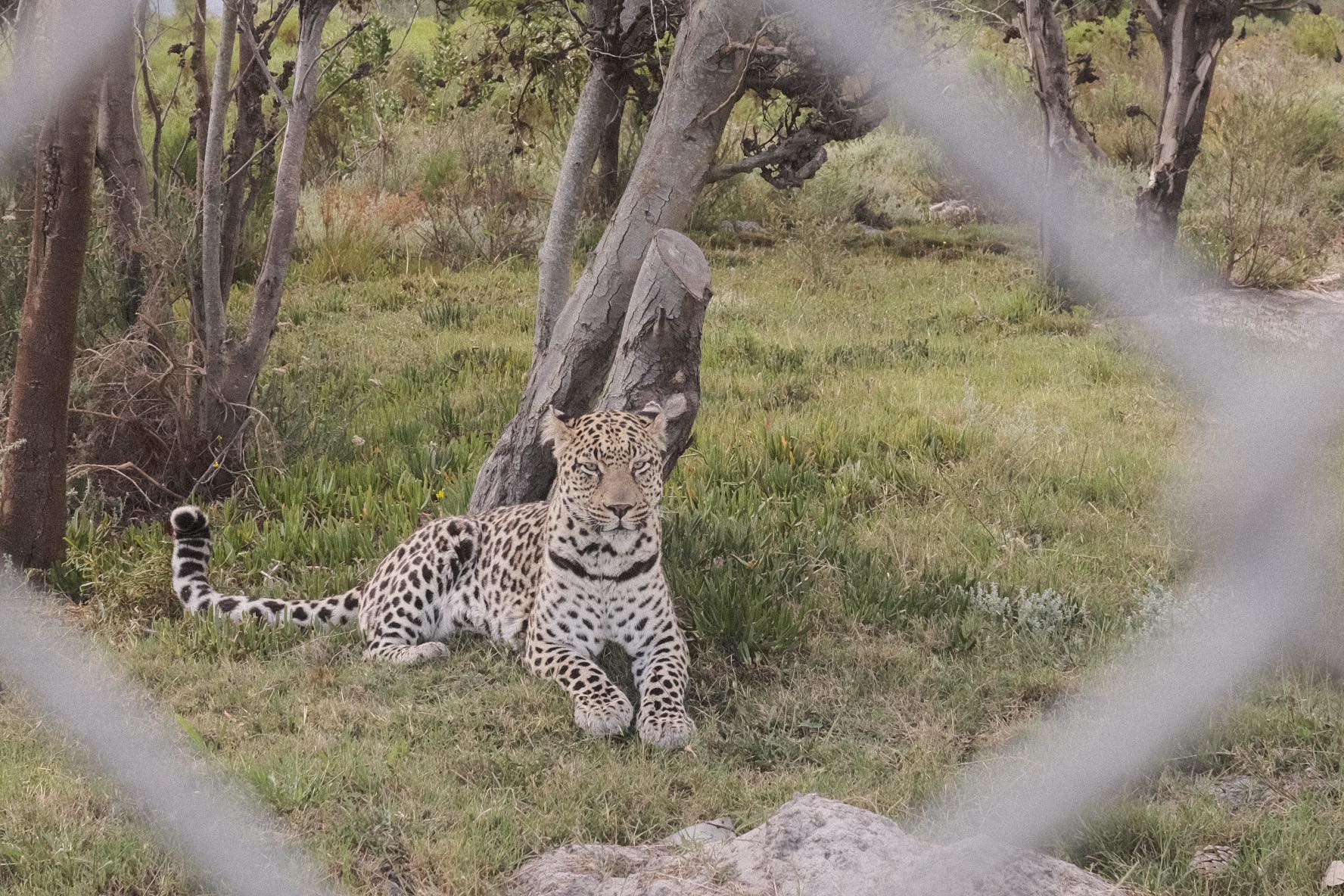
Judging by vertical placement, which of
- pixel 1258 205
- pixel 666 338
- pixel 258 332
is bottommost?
pixel 258 332

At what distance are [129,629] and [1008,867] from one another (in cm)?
350

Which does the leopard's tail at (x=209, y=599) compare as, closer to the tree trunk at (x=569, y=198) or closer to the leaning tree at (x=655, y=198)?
the leaning tree at (x=655, y=198)

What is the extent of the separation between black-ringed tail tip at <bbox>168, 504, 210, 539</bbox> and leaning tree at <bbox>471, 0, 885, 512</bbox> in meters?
1.28

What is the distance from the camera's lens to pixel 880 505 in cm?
653

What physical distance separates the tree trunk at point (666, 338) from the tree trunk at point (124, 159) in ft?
7.42

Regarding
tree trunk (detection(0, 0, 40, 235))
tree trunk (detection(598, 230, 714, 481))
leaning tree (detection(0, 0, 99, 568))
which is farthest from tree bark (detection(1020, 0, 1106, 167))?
leaning tree (detection(0, 0, 99, 568))

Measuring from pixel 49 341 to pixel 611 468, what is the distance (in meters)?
2.04

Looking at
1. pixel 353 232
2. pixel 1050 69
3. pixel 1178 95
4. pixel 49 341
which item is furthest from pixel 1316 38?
pixel 49 341

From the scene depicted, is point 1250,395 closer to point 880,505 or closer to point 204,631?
point 204,631

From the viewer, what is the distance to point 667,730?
14.7 feet

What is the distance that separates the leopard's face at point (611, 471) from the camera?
16.0 ft

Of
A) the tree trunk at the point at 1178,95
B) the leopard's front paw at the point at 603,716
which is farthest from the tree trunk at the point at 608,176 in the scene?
the leopard's front paw at the point at 603,716

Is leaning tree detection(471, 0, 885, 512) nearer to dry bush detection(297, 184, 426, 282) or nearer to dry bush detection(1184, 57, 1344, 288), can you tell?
dry bush detection(1184, 57, 1344, 288)

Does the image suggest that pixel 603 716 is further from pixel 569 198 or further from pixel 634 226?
pixel 569 198
